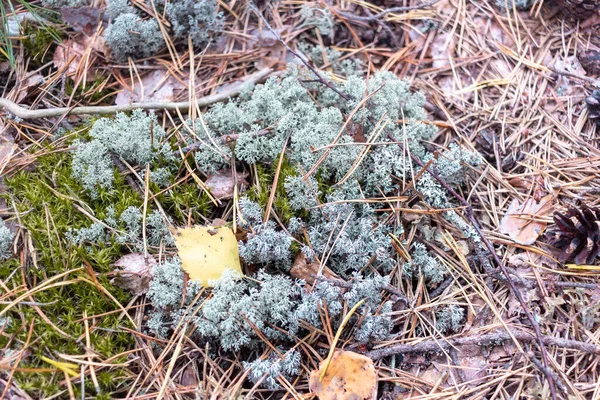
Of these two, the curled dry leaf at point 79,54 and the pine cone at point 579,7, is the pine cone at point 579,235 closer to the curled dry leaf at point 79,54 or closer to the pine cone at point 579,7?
the pine cone at point 579,7

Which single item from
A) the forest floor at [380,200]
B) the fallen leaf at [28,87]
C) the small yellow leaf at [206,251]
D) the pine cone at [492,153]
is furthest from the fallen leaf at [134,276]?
the pine cone at [492,153]

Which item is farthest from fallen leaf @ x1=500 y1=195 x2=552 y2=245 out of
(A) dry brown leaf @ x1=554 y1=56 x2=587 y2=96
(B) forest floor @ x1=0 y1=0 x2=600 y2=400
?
(A) dry brown leaf @ x1=554 y1=56 x2=587 y2=96

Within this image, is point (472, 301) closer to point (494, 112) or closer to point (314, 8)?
point (494, 112)

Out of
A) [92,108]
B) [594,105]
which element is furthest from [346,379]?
[594,105]

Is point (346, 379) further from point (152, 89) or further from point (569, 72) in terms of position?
point (569, 72)

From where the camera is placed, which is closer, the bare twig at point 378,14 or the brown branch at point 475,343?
the brown branch at point 475,343

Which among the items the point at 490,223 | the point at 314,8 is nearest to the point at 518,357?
the point at 490,223

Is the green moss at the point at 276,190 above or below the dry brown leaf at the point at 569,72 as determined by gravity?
below

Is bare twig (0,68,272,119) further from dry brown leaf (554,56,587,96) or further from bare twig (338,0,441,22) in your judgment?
dry brown leaf (554,56,587,96)
